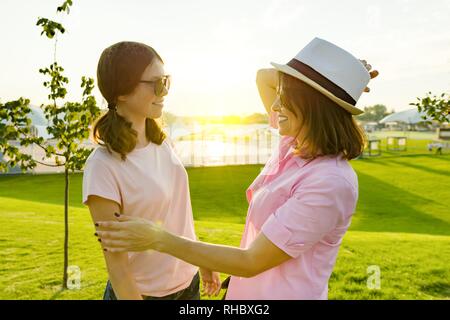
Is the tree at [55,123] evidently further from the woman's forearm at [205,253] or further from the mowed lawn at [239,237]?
the woman's forearm at [205,253]

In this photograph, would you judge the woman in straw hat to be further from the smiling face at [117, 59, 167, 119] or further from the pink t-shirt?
the smiling face at [117, 59, 167, 119]

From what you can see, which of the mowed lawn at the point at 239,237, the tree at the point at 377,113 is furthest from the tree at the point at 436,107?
the tree at the point at 377,113

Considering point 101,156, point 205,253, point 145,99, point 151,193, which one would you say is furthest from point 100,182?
point 205,253

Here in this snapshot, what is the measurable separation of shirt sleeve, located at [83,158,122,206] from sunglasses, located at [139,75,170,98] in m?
0.53

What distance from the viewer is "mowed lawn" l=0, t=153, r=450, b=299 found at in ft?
23.0

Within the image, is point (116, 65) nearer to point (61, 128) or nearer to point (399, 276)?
point (61, 128)

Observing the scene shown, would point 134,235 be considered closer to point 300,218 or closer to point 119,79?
point 300,218

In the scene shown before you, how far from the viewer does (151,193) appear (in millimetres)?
2502

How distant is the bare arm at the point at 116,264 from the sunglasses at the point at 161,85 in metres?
0.69

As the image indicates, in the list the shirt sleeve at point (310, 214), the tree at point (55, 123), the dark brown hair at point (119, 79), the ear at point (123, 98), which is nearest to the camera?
the shirt sleeve at point (310, 214)

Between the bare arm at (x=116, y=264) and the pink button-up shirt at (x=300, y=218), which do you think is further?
the bare arm at (x=116, y=264)

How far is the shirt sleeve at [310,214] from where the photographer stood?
191 cm

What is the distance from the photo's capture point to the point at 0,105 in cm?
616

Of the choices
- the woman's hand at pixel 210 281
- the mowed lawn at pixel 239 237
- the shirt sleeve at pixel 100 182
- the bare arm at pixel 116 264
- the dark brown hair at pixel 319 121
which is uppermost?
the dark brown hair at pixel 319 121
